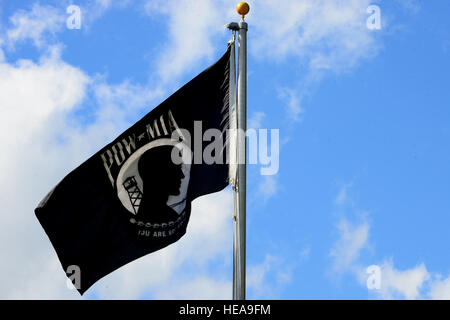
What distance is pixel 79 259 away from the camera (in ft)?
43.4

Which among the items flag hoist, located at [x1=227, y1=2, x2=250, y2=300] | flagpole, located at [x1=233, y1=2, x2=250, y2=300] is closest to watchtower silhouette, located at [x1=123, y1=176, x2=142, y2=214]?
flag hoist, located at [x1=227, y1=2, x2=250, y2=300]

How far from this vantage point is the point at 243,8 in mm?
13930

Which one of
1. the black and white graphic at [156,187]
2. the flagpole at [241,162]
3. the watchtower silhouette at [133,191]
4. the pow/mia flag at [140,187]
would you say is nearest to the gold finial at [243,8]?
the flagpole at [241,162]

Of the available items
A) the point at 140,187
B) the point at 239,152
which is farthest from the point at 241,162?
the point at 140,187

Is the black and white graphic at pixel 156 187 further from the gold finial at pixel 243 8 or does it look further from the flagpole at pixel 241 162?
the gold finial at pixel 243 8

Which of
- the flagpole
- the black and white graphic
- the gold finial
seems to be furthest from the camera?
the gold finial

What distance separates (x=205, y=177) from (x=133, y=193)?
1347 millimetres

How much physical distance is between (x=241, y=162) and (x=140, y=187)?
205 cm

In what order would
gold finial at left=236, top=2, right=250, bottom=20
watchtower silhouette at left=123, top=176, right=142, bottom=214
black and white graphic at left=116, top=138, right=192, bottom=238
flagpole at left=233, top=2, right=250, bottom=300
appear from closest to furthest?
flagpole at left=233, top=2, right=250, bottom=300, black and white graphic at left=116, top=138, right=192, bottom=238, watchtower silhouette at left=123, top=176, right=142, bottom=214, gold finial at left=236, top=2, right=250, bottom=20

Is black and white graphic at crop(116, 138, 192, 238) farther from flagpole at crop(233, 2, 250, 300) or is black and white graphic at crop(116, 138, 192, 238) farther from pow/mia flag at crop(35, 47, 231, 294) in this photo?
flagpole at crop(233, 2, 250, 300)

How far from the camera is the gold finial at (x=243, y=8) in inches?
547

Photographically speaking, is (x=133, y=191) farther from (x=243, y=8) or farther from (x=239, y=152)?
(x=243, y=8)

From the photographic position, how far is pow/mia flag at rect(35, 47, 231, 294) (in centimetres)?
1325

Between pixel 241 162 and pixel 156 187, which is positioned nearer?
pixel 241 162
